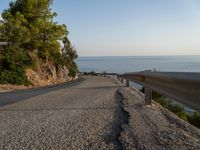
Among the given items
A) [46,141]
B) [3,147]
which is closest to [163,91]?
[46,141]

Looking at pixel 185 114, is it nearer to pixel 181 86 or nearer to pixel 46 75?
pixel 181 86

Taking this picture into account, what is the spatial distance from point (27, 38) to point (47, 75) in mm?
6723

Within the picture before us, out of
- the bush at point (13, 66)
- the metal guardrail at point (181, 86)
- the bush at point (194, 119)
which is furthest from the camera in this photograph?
the bush at point (13, 66)

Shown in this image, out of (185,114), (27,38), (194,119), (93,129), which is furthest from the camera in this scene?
(27,38)

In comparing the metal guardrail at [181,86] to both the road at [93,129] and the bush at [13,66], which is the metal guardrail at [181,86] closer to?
the road at [93,129]

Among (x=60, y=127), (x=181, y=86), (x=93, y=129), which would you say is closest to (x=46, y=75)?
(x=60, y=127)

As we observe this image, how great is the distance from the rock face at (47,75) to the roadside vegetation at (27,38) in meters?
0.62

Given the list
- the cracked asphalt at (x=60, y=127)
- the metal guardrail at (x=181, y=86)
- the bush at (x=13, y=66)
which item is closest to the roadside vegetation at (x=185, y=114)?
the metal guardrail at (x=181, y=86)

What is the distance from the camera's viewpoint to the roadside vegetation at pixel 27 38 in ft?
95.6

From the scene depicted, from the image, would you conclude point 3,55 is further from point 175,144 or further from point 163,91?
point 175,144

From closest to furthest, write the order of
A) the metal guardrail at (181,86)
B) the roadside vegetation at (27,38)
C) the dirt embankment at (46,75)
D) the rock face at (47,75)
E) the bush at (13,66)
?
the metal guardrail at (181,86), the bush at (13,66), the roadside vegetation at (27,38), the dirt embankment at (46,75), the rock face at (47,75)

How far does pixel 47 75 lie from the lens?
131 ft

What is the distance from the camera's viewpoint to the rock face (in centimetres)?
3235

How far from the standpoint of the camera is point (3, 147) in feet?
15.0
